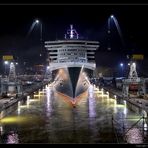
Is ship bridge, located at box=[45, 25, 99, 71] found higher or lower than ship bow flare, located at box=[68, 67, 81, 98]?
higher

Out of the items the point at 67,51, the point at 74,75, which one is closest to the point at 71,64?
the point at 74,75

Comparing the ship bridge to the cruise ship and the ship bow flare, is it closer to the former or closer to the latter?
the cruise ship

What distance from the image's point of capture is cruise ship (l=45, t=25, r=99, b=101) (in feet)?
195

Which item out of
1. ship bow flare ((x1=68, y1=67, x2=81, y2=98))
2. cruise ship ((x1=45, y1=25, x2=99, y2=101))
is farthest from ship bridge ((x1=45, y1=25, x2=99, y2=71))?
ship bow flare ((x1=68, y1=67, x2=81, y2=98))

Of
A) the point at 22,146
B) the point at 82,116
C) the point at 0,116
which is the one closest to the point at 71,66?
the point at 82,116

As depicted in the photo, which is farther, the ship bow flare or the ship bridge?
the ship bridge

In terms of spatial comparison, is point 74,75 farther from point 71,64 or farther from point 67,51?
point 67,51

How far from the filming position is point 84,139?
25641mm

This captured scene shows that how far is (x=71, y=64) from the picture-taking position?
202ft

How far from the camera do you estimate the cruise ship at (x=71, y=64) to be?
59375 millimetres

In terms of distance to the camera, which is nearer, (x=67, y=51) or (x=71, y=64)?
(x=71, y=64)

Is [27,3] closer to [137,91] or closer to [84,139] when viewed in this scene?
[84,139]

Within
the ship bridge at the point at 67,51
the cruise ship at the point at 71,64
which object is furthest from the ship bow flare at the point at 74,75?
the ship bridge at the point at 67,51

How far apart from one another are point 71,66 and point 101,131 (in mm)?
32651
